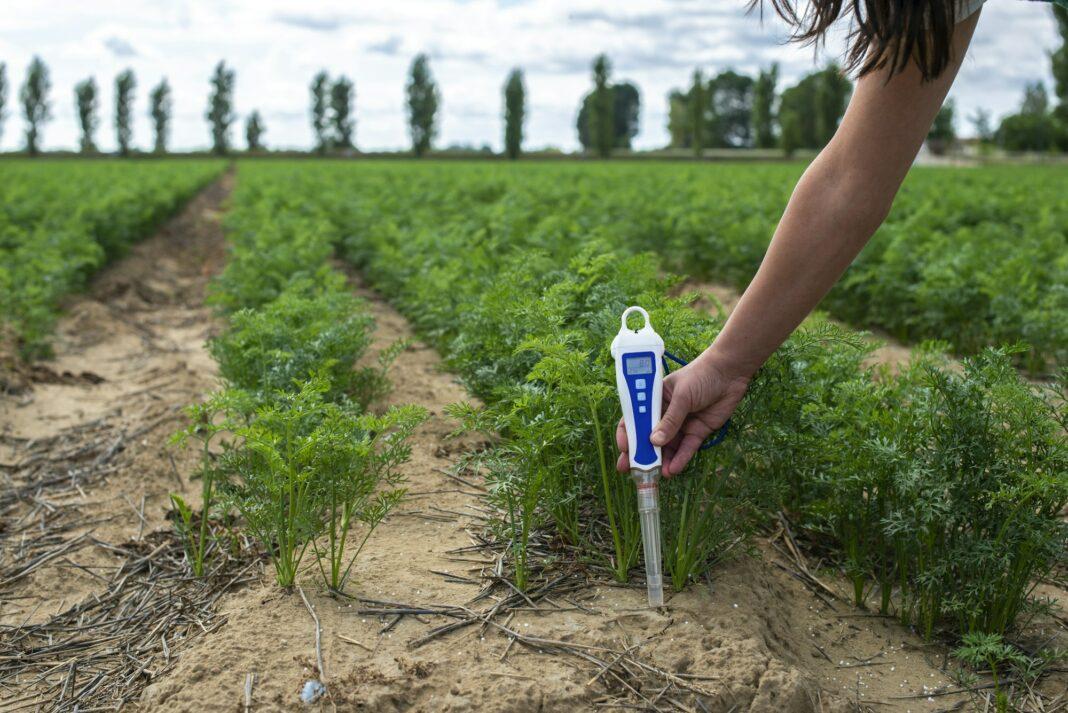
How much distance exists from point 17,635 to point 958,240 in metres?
8.97

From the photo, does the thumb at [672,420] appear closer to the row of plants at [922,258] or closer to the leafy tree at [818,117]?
the row of plants at [922,258]

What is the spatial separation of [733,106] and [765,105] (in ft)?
129

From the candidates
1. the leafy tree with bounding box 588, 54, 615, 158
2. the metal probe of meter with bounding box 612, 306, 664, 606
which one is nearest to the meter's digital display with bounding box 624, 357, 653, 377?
the metal probe of meter with bounding box 612, 306, 664, 606

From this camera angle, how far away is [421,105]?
259 feet

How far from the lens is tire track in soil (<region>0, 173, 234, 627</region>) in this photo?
4.00m

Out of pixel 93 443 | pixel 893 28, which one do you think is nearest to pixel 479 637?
pixel 893 28

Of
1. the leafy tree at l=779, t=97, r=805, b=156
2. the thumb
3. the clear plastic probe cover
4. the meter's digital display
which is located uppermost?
the leafy tree at l=779, t=97, r=805, b=156

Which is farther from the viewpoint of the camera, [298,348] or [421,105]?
[421,105]

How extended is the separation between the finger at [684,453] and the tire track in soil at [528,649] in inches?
21.2

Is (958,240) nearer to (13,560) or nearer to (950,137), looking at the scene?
(13,560)

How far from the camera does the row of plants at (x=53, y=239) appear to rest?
25.0ft

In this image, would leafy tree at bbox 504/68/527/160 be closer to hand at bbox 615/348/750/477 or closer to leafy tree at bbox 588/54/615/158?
leafy tree at bbox 588/54/615/158

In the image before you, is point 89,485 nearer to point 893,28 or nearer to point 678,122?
point 893,28

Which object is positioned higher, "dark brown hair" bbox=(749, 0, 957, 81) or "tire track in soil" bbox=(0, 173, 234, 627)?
"dark brown hair" bbox=(749, 0, 957, 81)
